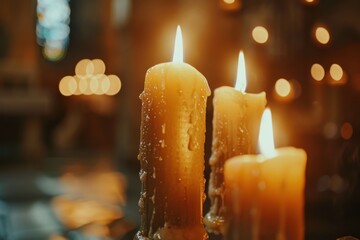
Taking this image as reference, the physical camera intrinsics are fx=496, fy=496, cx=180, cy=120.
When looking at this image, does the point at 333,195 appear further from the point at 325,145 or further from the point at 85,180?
the point at 85,180

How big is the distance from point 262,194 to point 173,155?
0.15m

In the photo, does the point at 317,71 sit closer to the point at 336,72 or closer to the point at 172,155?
the point at 336,72

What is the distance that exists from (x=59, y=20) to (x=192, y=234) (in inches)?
452

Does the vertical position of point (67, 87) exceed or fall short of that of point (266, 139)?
it exceeds it

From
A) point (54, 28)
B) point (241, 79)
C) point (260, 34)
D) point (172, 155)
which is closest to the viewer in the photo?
point (172, 155)

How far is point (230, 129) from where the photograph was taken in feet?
2.09

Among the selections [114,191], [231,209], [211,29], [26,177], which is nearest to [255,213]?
[231,209]

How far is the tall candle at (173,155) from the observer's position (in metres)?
0.54

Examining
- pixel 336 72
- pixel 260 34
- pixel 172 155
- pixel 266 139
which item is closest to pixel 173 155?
pixel 172 155

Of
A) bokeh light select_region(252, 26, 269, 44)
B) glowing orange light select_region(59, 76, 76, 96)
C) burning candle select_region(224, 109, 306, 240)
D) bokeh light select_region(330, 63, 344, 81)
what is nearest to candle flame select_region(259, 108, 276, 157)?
burning candle select_region(224, 109, 306, 240)

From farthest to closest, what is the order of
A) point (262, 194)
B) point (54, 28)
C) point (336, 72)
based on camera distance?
point (54, 28) < point (336, 72) < point (262, 194)

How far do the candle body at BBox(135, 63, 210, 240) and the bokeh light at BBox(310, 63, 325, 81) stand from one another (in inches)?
78.9

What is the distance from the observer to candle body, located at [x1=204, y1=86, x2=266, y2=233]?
63 centimetres

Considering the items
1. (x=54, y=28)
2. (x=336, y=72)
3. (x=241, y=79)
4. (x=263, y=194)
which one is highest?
(x=54, y=28)
